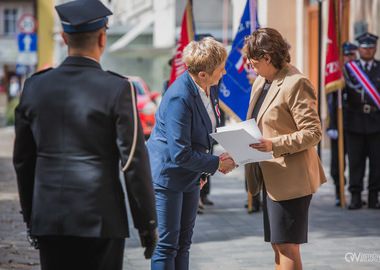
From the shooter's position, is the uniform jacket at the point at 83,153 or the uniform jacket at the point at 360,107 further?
the uniform jacket at the point at 360,107

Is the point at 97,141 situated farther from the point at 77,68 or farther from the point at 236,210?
the point at 236,210

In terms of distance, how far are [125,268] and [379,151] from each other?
4220 mm

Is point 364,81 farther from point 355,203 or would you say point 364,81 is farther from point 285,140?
point 285,140

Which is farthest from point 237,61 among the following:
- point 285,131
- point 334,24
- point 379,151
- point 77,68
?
point 77,68

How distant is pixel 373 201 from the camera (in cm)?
891

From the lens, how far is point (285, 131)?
4215 millimetres

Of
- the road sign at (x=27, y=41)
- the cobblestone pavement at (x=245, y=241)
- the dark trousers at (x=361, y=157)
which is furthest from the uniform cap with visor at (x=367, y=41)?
the road sign at (x=27, y=41)

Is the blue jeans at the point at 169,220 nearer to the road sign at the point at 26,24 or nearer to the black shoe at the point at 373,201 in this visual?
the black shoe at the point at 373,201

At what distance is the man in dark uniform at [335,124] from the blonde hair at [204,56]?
16.4 feet

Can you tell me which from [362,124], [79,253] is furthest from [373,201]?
[79,253]

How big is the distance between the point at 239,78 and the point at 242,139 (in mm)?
4547

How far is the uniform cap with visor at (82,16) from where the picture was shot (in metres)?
3.14

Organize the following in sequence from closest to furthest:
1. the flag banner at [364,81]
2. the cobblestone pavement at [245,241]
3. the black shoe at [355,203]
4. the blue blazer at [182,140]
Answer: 1. the blue blazer at [182,140]
2. the cobblestone pavement at [245,241]
3. the flag banner at [364,81]
4. the black shoe at [355,203]

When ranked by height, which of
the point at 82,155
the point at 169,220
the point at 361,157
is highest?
the point at 82,155
